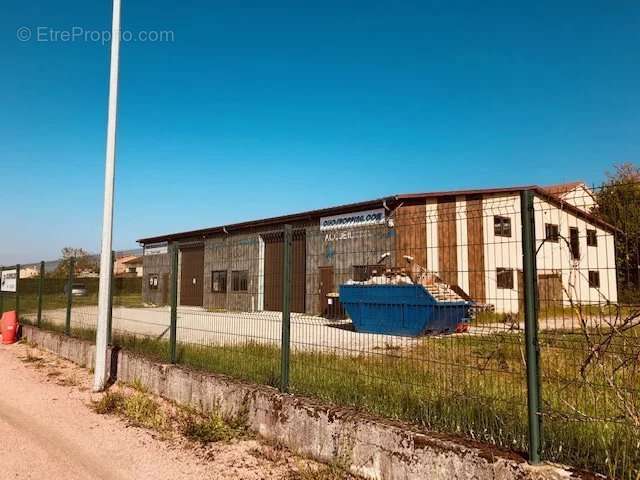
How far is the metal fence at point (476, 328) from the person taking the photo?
3.59 meters

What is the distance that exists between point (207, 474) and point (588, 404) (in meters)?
3.42

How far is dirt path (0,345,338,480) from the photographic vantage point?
15.8ft

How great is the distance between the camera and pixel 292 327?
20.2 feet

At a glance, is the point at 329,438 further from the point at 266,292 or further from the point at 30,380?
the point at 30,380

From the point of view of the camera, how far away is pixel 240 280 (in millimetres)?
7562

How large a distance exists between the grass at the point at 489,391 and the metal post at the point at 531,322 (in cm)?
13

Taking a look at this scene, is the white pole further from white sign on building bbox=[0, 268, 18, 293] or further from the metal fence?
white sign on building bbox=[0, 268, 18, 293]

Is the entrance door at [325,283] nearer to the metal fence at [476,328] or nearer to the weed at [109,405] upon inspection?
the metal fence at [476,328]

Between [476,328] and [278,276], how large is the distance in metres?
2.86

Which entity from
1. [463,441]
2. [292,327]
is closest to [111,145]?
[292,327]

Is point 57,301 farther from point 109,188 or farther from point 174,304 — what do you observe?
point 174,304

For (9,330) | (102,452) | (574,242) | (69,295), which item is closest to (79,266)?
(69,295)

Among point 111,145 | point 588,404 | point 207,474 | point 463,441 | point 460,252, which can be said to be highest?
point 111,145

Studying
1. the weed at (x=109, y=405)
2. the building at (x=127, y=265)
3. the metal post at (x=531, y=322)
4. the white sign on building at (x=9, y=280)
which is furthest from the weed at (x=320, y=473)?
the white sign on building at (x=9, y=280)
